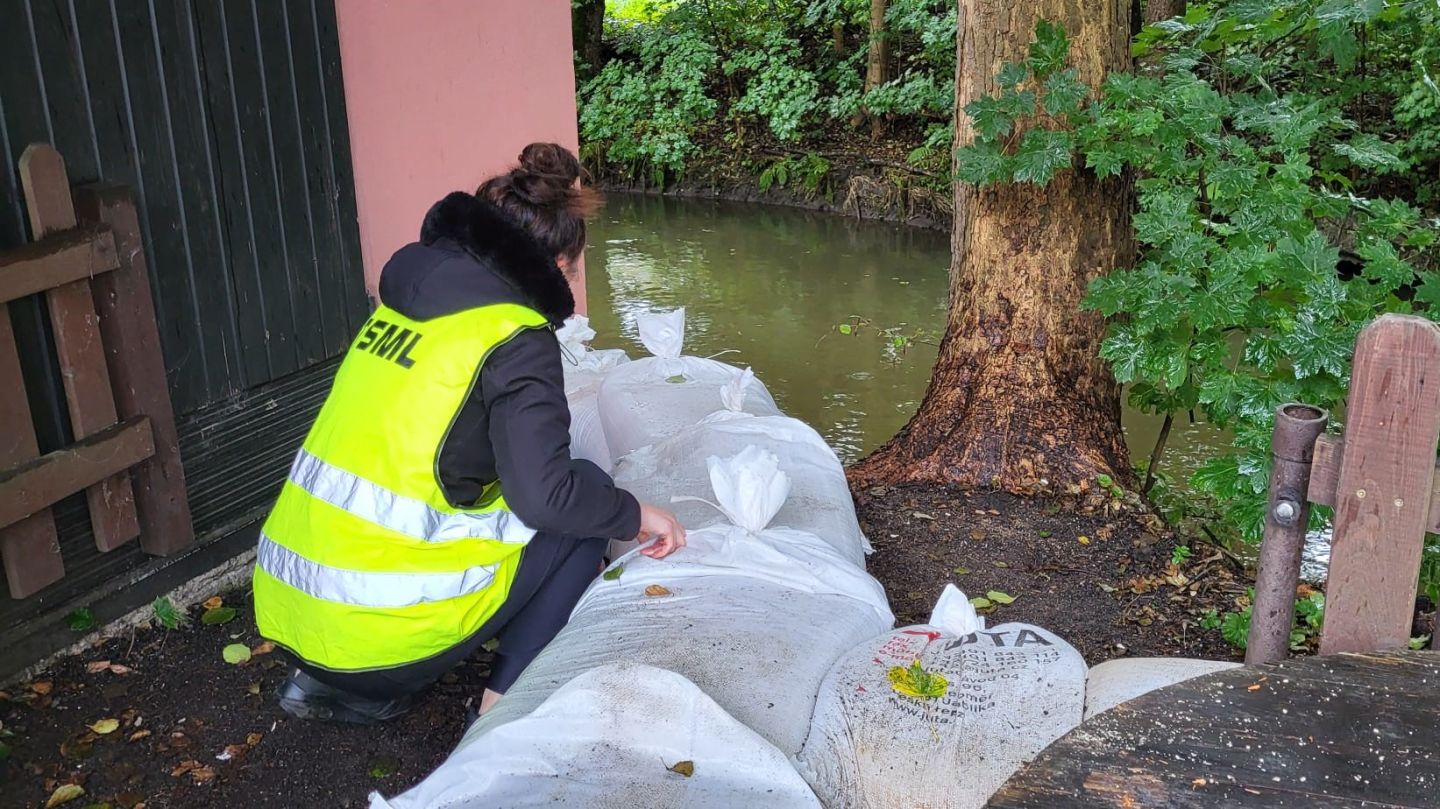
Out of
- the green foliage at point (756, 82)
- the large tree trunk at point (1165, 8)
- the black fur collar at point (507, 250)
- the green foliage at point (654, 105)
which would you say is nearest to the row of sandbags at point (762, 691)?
the black fur collar at point (507, 250)

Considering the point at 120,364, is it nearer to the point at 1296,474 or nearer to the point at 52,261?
the point at 52,261

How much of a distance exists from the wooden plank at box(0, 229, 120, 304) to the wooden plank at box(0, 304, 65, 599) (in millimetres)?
72

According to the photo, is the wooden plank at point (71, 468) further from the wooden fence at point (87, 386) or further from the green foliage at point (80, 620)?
the green foliage at point (80, 620)

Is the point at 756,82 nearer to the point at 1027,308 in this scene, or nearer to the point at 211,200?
the point at 1027,308

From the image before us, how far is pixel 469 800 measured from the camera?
1819 mm

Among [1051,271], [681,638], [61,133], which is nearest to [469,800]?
[681,638]

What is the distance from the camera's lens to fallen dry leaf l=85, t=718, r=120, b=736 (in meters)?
2.87

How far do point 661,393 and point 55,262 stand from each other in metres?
1.67

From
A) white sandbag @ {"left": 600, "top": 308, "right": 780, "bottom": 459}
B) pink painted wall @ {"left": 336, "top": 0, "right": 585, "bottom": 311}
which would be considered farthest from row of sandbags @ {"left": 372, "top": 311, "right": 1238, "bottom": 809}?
pink painted wall @ {"left": 336, "top": 0, "right": 585, "bottom": 311}

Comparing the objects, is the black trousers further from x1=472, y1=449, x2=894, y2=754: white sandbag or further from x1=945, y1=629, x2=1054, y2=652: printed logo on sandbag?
x1=945, y1=629, x2=1054, y2=652: printed logo on sandbag

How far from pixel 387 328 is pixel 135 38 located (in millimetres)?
1321

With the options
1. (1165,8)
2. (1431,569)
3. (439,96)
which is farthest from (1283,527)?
(1165,8)

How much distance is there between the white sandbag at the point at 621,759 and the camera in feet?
5.85

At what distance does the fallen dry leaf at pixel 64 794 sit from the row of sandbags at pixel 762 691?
1.17m
